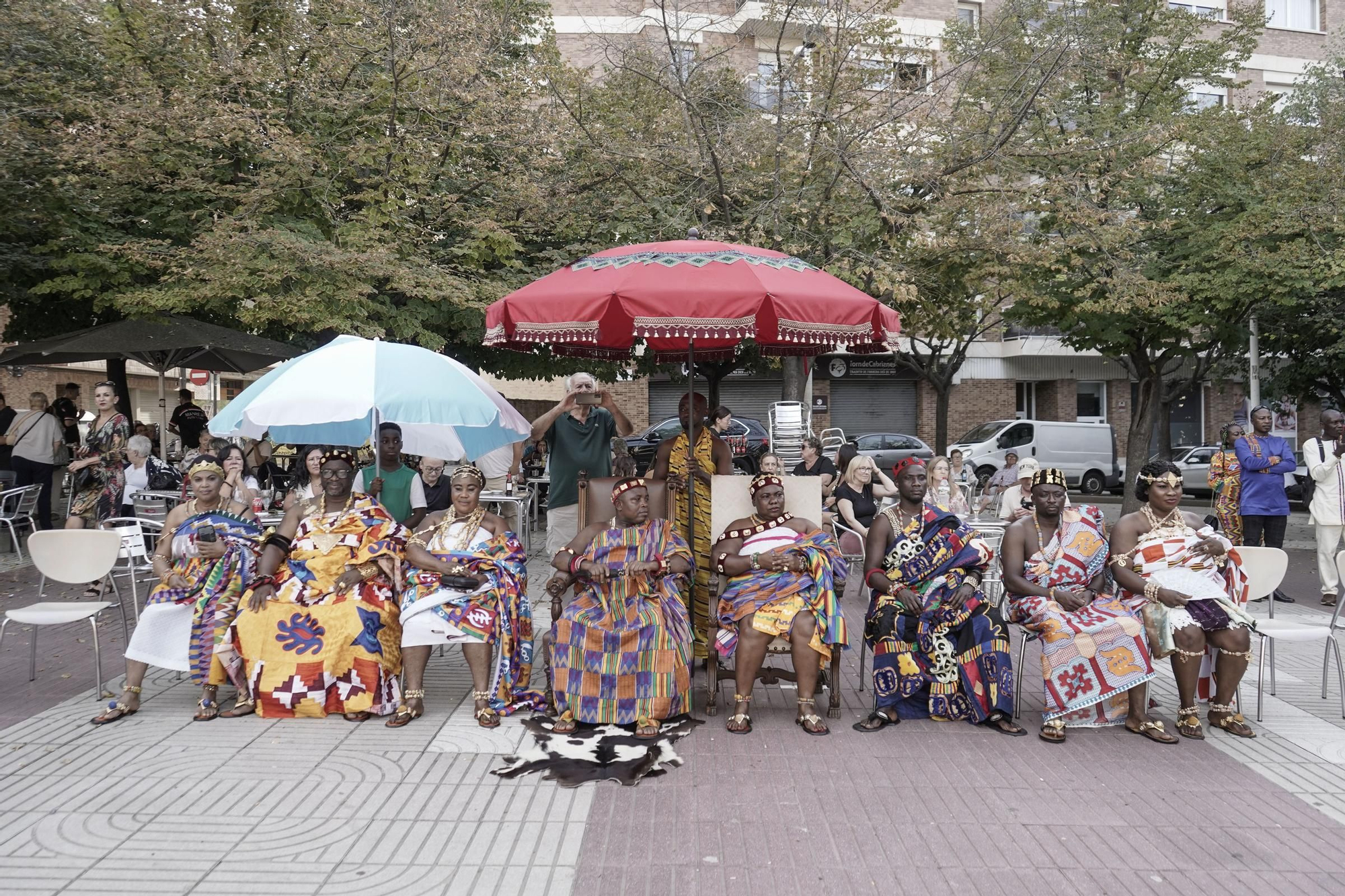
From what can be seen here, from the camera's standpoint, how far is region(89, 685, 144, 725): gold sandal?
5070mm

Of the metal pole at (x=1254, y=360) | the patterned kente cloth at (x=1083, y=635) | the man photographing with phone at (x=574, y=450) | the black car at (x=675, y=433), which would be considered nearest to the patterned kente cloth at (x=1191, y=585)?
the patterned kente cloth at (x=1083, y=635)

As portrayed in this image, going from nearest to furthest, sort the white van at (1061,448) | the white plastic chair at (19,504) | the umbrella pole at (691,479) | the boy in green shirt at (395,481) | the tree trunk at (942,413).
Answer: the umbrella pole at (691,479) < the boy in green shirt at (395,481) < the white plastic chair at (19,504) < the white van at (1061,448) < the tree trunk at (942,413)

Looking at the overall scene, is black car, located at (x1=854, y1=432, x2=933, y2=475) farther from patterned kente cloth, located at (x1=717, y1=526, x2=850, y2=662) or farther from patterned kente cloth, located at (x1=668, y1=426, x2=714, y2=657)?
patterned kente cloth, located at (x1=717, y1=526, x2=850, y2=662)

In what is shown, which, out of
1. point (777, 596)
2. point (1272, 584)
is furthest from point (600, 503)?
point (1272, 584)

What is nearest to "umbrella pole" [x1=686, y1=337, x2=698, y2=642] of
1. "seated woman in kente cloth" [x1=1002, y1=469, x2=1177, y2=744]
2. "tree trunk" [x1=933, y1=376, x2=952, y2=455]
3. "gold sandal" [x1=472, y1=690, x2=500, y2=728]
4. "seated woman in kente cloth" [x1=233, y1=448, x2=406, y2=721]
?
"gold sandal" [x1=472, y1=690, x2=500, y2=728]

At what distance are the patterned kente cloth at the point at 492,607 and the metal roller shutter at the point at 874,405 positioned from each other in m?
24.9

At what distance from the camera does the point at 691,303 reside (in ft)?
15.5

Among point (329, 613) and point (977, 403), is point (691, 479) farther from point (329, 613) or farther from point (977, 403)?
point (977, 403)

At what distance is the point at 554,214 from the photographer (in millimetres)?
12570

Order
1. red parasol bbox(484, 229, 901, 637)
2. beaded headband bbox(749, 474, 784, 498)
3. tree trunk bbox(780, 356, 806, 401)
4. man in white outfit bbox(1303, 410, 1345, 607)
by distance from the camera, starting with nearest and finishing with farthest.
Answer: red parasol bbox(484, 229, 901, 637)
beaded headband bbox(749, 474, 784, 498)
man in white outfit bbox(1303, 410, 1345, 607)
tree trunk bbox(780, 356, 806, 401)

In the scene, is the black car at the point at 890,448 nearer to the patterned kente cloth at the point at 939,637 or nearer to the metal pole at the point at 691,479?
the metal pole at the point at 691,479

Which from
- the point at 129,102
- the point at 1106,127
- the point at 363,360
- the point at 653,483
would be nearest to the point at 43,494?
the point at 129,102

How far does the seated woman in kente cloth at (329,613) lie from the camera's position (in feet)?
17.1

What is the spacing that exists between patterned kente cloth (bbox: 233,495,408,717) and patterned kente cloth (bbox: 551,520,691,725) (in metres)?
1.07
